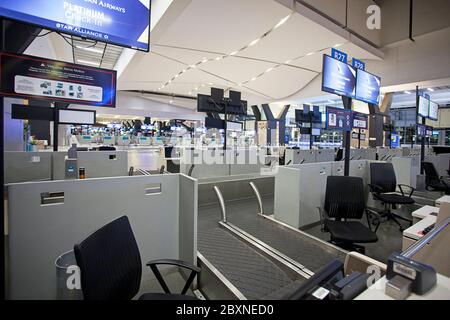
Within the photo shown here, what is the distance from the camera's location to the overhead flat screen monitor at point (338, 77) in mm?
3170

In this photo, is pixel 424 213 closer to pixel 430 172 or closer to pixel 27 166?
pixel 430 172

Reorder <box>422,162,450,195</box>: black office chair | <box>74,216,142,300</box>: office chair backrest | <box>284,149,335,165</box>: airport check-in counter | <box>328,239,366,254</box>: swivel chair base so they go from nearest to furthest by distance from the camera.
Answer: <box>74,216,142,300</box>: office chair backrest
<box>328,239,366,254</box>: swivel chair base
<box>422,162,450,195</box>: black office chair
<box>284,149,335,165</box>: airport check-in counter

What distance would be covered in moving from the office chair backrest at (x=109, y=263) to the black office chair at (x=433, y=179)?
648cm

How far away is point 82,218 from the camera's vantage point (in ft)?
5.68

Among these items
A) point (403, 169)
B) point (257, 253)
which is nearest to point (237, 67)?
point (403, 169)

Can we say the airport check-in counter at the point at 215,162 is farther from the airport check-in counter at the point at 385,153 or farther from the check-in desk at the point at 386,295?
the check-in desk at the point at 386,295

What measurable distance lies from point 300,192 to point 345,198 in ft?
2.18

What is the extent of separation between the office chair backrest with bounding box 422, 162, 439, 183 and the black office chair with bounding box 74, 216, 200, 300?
20.3 ft

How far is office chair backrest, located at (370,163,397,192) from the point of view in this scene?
3967 mm

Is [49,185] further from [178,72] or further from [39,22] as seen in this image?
[178,72]

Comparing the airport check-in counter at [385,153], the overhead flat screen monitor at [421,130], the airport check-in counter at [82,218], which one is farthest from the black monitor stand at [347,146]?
the airport check-in counter at [385,153]

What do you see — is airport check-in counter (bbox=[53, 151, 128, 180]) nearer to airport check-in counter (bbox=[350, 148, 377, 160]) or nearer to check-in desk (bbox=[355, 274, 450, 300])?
check-in desk (bbox=[355, 274, 450, 300])

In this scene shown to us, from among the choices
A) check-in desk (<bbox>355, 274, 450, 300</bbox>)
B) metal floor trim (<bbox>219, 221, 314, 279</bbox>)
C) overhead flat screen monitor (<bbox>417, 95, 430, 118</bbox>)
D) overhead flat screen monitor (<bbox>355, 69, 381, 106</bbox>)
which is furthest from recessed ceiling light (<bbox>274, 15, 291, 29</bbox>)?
check-in desk (<bbox>355, 274, 450, 300</bbox>)

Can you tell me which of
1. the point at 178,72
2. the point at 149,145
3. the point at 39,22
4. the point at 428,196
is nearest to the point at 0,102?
the point at 39,22
